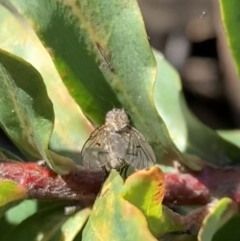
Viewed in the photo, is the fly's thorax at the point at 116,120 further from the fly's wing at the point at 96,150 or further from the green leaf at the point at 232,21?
the green leaf at the point at 232,21

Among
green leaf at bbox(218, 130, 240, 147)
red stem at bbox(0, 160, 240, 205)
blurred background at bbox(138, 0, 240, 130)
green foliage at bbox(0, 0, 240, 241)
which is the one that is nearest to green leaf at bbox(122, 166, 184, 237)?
green foliage at bbox(0, 0, 240, 241)

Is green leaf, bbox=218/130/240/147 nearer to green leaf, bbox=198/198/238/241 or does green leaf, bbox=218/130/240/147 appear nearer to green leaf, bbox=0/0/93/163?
green leaf, bbox=0/0/93/163

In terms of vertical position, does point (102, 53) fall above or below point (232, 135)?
above

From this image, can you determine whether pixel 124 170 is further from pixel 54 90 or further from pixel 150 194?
pixel 150 194

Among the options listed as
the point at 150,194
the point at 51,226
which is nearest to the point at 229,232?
the point at 51,226

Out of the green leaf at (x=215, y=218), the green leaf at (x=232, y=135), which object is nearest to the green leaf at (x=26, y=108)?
the green leaf at (x=215, y=218)

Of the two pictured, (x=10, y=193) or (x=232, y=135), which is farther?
(x=232, y=135)

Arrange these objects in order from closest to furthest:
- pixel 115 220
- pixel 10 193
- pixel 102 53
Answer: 1. pixel 115 220
2. pixel 10 193
3. pixel 102 53
